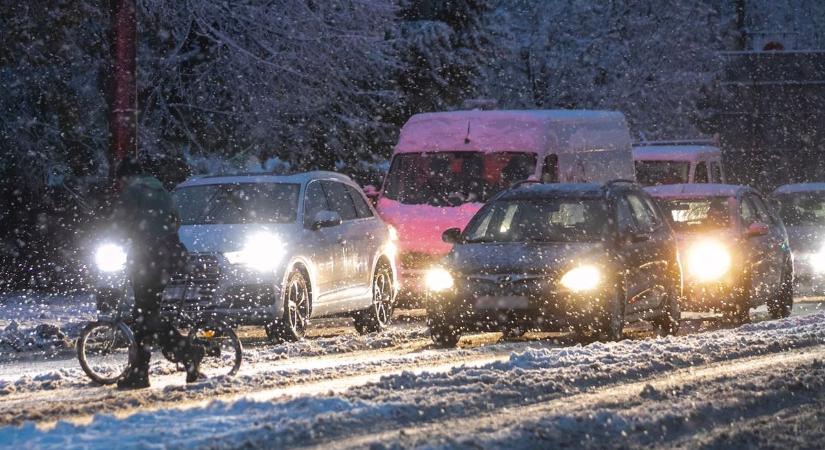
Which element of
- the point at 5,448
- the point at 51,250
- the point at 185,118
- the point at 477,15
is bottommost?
the point at 5,448

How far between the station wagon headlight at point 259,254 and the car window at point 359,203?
235 centimetres

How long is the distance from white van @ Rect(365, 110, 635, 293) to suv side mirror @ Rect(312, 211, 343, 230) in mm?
3675

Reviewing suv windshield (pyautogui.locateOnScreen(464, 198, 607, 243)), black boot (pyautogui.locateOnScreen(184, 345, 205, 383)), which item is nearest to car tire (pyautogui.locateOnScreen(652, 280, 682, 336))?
suv windshield (pyautogui.locateOnScreen(464, 198, 607, 243))

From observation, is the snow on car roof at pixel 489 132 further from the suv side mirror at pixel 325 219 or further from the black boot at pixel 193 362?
the black boot at pixel 193 362

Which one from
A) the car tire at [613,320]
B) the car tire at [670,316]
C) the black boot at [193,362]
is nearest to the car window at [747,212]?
the car tire at [670,316]

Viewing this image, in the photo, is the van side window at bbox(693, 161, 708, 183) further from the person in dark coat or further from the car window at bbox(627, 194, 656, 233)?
the person in dark coat

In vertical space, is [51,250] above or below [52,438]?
above

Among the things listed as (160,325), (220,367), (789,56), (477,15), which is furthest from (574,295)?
(789,56)

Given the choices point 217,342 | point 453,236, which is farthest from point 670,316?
point 217,342

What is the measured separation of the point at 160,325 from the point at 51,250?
1667 centimetres

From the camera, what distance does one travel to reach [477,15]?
37.1 metres

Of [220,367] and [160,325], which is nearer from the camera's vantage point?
[160,325]

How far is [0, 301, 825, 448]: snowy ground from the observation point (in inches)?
349

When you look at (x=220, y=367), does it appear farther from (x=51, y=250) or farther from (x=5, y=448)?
(x=51, y=250)
